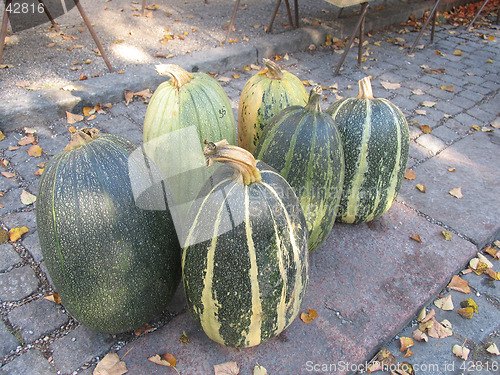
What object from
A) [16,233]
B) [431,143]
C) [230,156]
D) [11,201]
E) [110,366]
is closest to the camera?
[230,156]

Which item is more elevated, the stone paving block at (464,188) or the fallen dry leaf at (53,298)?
the stone paving block at (464,188)

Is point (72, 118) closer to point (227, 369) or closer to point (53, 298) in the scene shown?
point (53, 298)

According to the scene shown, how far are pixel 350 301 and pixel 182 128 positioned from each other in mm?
1420

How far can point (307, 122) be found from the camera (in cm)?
203

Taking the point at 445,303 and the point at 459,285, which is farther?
the point at 459,285

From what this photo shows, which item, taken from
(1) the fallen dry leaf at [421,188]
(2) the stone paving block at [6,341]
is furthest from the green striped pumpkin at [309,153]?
(2) the stone paving block at [6,341]

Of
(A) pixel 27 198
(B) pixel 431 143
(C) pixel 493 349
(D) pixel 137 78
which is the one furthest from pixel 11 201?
(B) pixel 431 143

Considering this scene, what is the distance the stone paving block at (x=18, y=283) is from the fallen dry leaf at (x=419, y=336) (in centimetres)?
227

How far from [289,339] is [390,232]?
1.16m

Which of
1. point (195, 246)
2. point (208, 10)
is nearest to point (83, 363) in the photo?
point (195, 246)

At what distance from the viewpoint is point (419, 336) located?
2178 millimetres


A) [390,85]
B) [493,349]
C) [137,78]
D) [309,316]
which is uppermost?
[137,78]

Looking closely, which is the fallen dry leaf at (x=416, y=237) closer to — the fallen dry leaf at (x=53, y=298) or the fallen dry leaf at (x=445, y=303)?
the fallen dry leaf at (x=445, y=303)

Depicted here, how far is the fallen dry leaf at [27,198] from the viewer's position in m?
2.91
